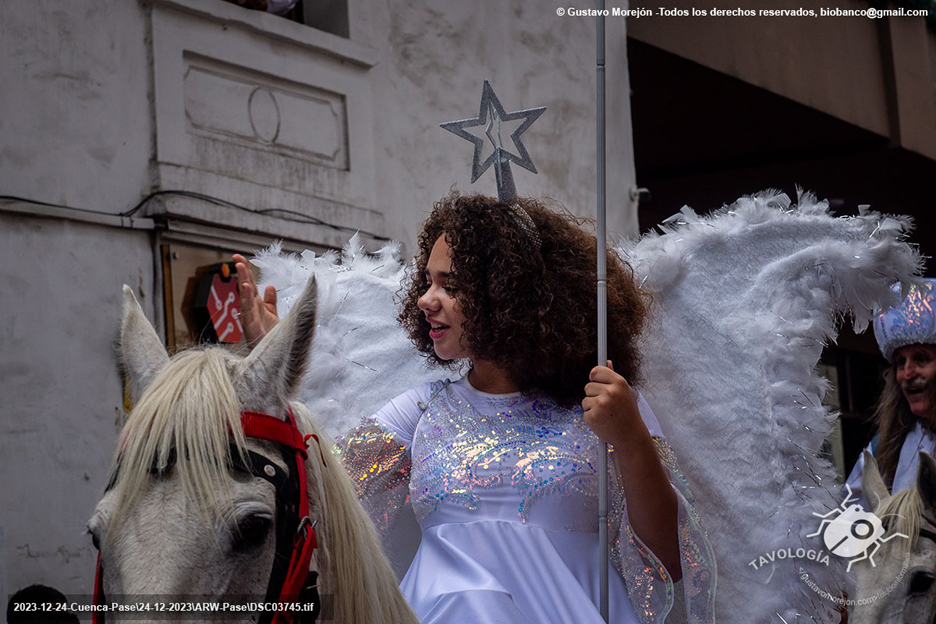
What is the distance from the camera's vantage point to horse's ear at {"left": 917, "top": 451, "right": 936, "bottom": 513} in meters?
3.79

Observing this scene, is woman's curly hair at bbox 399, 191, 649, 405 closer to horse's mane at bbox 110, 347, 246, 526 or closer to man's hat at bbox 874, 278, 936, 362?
horse's mane at bbox 110, 347, 246, 526

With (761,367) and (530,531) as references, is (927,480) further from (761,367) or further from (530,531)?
(530,531)

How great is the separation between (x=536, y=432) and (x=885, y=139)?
9.07 metres

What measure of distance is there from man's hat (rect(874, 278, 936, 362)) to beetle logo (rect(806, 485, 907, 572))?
1.29 metres

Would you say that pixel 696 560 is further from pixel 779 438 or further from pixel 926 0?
pixel 926 0

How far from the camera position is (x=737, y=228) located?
3.27m

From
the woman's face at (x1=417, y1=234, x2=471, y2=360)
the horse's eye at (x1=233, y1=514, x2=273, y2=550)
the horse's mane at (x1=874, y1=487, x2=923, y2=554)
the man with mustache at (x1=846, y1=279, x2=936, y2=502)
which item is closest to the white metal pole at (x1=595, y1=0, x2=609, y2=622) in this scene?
the woman's face at (x1=417, y1=234, x2=471, y2=360)

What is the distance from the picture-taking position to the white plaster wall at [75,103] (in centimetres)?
553

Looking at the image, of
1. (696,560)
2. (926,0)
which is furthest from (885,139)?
(696,560)

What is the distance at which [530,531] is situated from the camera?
2814mm

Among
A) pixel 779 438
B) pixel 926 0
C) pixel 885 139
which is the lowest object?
pixel 779 438

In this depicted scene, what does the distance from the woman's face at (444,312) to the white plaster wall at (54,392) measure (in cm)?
276

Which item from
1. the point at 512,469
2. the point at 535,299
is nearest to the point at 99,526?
the point at 512,469

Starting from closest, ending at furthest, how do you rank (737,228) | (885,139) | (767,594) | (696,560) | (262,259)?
(696,560)
(767,594)
(737,228)
(262,259)
(885,139)
